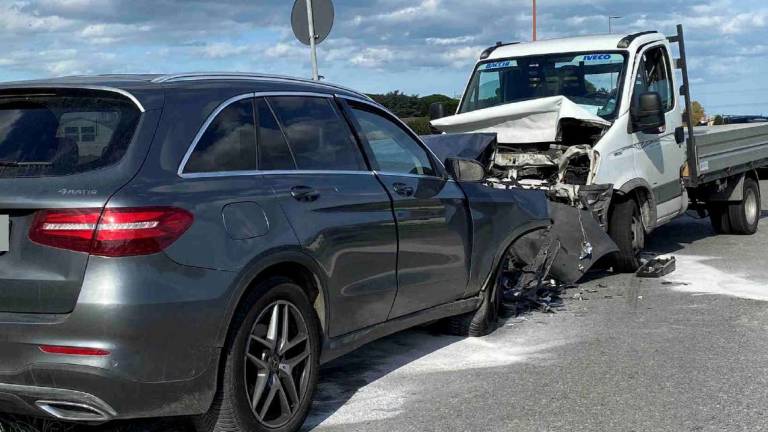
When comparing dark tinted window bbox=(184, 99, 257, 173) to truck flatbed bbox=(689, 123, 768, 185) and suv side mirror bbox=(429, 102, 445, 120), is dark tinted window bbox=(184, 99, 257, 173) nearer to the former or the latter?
suv side mirror bbox=(429, 102, 445, 120)

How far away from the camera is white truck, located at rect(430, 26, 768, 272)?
9.43 metres

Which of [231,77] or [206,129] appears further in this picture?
[231,77]

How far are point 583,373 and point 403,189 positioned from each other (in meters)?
1.58

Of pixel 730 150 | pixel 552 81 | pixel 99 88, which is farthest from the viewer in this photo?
pixel 730 150

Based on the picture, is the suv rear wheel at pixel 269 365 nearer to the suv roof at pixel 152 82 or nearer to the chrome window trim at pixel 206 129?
the chrome window trim at pixel 206 129

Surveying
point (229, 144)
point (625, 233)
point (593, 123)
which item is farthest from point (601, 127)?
point (229, 144)

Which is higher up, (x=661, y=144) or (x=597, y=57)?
(x=597, y=57)

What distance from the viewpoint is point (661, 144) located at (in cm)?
1049

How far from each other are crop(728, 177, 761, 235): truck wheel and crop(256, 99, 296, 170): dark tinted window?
9227 millimetres

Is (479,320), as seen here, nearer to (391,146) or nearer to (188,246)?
(391,146)

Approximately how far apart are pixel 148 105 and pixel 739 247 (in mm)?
9261

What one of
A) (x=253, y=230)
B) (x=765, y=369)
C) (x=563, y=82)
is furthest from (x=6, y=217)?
(x=563, y=82)

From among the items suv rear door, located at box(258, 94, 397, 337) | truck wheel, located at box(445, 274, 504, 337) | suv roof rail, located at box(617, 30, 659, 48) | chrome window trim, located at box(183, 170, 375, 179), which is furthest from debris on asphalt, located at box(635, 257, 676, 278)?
chrome window trim, located at box(183, 170, 375, 179)

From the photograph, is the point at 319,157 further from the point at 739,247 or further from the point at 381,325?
the point at 739,247
